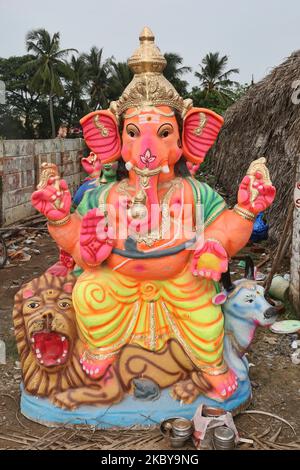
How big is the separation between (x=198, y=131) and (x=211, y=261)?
825 millimetres

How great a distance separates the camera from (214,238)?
2.86 metres

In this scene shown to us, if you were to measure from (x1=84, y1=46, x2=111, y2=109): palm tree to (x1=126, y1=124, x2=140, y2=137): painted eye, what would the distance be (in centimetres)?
2555

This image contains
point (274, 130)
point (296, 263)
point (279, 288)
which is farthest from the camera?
point (274, 130)

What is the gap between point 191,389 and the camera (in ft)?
9.50

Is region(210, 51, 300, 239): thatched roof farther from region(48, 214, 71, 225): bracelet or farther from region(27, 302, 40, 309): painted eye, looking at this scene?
region(27, 302, 40, 309): painted eye

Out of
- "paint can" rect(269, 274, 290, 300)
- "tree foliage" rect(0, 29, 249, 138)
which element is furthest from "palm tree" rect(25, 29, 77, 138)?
"paint can" rect(269, 274, 290, 300)

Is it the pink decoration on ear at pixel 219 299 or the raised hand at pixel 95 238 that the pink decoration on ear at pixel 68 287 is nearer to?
the raised hand at pixel 95 238

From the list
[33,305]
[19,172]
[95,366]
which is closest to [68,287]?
[33,305]

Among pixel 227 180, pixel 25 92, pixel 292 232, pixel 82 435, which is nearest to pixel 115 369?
pixel 82 435

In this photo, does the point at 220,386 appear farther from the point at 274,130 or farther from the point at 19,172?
the point at 19,172

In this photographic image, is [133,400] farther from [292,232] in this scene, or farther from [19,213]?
[19,213]

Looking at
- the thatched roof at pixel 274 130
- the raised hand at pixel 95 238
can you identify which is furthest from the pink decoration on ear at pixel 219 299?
the thatched roof at pixel 274 130

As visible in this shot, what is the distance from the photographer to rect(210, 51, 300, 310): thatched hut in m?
6.52

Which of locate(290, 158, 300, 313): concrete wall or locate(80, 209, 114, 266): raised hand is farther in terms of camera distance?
locate(290, 158, 300, 313): concrete wall
